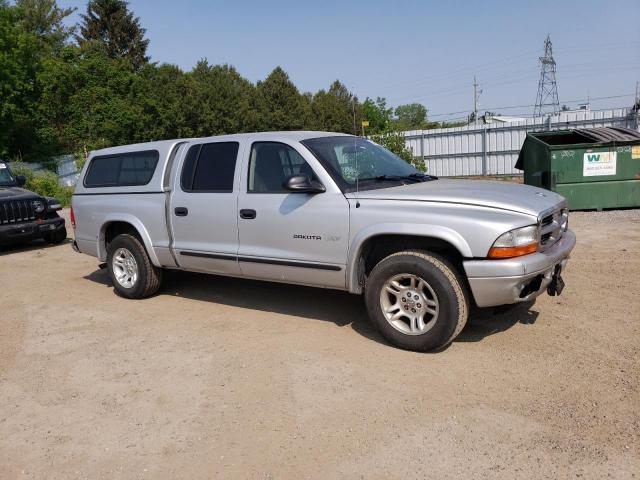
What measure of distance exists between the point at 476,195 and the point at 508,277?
2.38ft

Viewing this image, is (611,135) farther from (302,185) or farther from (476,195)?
(302,185)

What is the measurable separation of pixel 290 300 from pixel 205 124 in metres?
34.6

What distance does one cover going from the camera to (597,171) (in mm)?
11398

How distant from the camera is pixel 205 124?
3869cm

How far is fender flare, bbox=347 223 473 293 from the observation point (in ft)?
13.4

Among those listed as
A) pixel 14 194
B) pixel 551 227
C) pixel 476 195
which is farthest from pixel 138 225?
pixel 14 194

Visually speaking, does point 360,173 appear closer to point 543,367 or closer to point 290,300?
point 290,300

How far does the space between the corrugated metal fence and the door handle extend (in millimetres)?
18320

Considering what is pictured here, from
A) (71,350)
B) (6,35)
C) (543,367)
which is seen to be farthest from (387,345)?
(6,35)

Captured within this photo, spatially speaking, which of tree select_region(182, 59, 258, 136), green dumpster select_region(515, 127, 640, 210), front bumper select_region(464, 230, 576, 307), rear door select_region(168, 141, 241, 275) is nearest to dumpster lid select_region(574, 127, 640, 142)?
green dumpster select_region(515, 127, 640, 210)

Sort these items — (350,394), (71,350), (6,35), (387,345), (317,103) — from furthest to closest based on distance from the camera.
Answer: (317,103), (6,35), (71,350), (387,345), (350,394)

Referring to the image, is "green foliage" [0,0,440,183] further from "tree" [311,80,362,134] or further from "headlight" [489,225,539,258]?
"headlight" [489,225,539,258]

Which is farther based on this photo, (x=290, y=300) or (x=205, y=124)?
(x=205, y=124)

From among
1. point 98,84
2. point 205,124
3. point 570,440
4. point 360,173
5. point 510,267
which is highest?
point 98,84
